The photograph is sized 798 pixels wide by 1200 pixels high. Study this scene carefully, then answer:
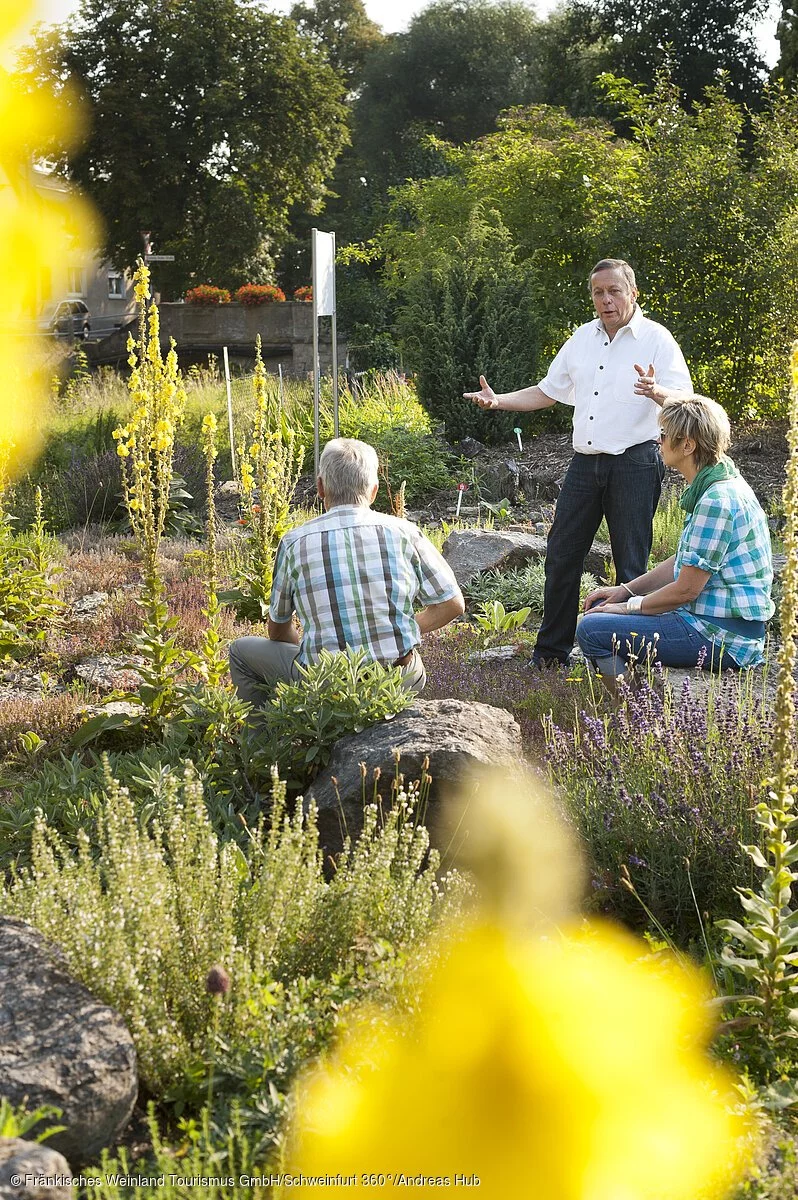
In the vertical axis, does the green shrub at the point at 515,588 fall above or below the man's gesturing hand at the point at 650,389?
below

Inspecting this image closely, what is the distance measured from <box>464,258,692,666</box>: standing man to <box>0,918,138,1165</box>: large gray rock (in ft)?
11.9

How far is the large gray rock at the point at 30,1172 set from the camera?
64.1 inches

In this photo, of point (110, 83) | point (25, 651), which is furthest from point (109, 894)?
point (110, 83)

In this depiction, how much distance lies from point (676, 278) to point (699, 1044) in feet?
36.6

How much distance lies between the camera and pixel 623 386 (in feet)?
17.3

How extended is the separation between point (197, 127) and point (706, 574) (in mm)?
29573

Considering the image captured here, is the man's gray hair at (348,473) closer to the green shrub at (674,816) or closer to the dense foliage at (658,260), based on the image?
the green shrub at (674,816)

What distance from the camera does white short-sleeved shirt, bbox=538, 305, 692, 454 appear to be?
5.25 metres

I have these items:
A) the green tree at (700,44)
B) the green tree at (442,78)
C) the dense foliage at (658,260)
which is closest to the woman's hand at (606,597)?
the dense foliage at (658,260)

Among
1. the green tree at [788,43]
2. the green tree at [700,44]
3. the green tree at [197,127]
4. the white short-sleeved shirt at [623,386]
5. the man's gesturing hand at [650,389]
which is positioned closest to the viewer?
the man's gesturing hand at [650,389]

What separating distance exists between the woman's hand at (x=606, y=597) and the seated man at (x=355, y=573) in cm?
75

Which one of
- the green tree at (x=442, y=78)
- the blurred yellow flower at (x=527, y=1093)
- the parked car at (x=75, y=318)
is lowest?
the blurred yellow flower at (x=527, y=1093)

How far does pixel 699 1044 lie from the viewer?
8.34 feet

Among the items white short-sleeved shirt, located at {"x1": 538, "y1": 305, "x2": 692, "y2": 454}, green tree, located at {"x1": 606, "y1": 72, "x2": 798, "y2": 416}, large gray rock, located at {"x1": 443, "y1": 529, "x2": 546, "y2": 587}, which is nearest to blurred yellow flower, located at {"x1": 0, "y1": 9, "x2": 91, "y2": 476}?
white short-sleeved shirt, located at {"x1": 538, "y1": 305, "x2": 692, "y2": 454}
